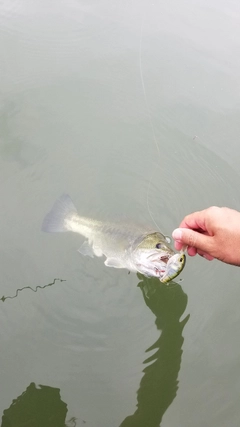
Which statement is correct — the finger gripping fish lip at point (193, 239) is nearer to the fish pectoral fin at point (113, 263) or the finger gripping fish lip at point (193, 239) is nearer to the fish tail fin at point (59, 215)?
the fish pectoral fin at point (113, 263)

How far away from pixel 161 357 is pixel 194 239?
73.5 inches

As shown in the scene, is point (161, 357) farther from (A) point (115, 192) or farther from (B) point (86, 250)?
Result: (A) point (115, 192)

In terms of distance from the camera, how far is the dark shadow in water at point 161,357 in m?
3.83

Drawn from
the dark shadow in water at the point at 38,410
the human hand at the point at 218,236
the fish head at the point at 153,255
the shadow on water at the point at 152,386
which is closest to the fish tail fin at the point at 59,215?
the shadow on water at the point at 152,386

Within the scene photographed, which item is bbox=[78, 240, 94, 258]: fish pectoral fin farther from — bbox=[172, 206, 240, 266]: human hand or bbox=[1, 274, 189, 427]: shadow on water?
bbox=[172, 206, 240, 266]: human hand

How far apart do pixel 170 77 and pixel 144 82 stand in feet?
1.54

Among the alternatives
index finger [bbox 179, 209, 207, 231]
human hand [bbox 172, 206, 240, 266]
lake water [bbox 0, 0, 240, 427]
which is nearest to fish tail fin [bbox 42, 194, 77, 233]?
lake water [bbox 0, 0, 240, 427]

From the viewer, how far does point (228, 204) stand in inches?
210

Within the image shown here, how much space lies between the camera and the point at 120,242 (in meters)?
4.44

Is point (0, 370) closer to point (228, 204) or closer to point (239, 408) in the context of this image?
point (239, 408)

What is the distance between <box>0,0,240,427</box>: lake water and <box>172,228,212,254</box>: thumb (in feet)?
5.78

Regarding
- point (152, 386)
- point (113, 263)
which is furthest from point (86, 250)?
point (152, 386)

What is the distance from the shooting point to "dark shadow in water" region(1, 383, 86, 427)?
12.0ft

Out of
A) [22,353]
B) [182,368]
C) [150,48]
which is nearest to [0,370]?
[22,353]
